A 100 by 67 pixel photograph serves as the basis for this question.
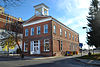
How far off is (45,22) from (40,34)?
3467 mm

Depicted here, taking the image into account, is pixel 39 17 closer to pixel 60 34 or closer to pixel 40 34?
pixel 40 34

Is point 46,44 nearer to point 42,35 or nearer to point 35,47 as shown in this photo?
point 42,35

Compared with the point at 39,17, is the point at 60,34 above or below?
below

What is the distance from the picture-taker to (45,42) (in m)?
25.4

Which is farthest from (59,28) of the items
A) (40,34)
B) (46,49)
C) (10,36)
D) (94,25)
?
(10,36)

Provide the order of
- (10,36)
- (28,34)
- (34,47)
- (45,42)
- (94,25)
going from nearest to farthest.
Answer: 1. (94,25)
2. (10,36)
3. (45,42)
4. (34,47)
5. (28,34)

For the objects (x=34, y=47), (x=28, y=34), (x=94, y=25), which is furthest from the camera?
(x=28, y=34)

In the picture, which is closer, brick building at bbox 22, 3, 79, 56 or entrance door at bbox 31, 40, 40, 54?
brick building at bbox 22, 3, 79, 56

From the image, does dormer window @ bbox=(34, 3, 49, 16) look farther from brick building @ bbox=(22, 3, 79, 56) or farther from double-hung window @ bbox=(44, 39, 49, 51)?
double-hung window @ bbox=(44, 39, 49, 51)

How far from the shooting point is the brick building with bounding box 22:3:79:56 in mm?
24562

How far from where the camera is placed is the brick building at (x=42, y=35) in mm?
24562

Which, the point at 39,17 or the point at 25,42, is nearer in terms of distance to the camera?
the point at 39,17

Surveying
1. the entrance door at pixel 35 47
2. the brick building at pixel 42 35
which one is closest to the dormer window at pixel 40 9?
the brick building at pixel 42 35

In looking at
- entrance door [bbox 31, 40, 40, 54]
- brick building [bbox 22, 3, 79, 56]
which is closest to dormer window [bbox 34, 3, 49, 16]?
brick building [bbox 22, 3, 79, 56]
